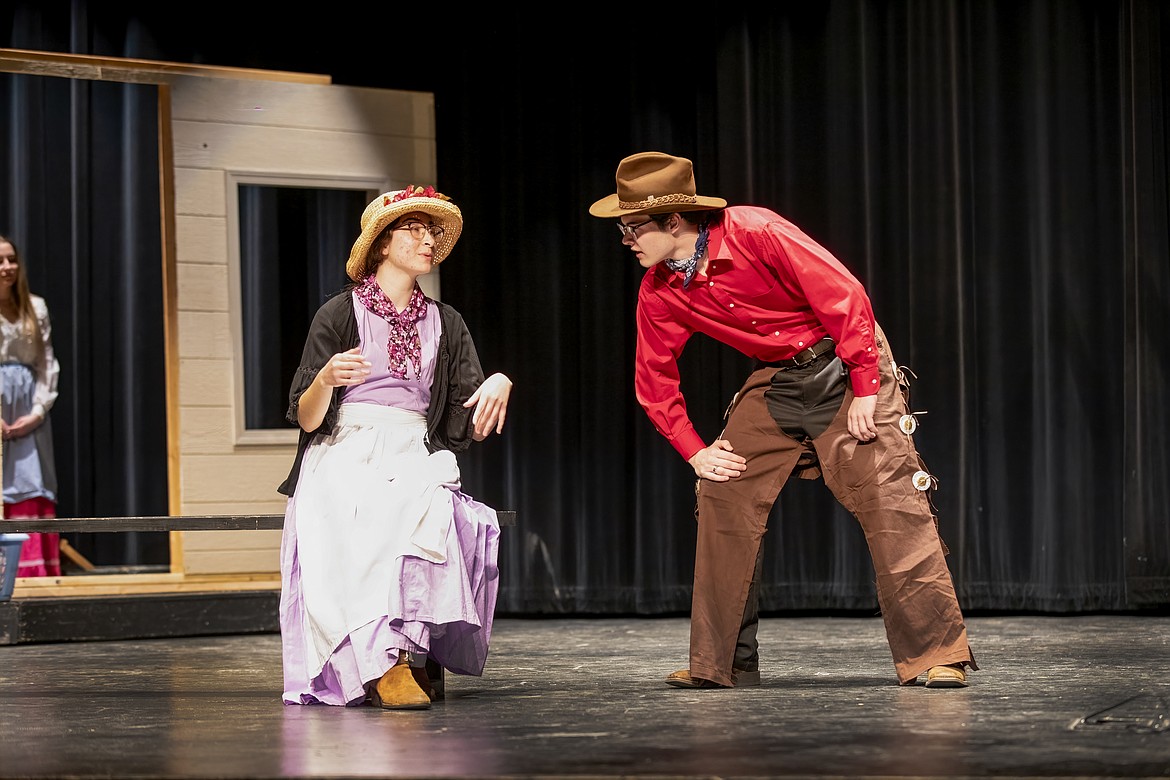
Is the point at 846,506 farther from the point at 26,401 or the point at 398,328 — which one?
the point at 26,401

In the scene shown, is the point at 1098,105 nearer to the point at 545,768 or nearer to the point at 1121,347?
the point at 1121,347

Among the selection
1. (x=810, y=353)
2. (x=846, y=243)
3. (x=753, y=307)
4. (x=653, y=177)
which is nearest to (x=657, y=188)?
(x=653, y=177)

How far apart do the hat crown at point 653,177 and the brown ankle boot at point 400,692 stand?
3.88ft

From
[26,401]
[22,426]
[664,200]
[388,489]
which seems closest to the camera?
[388,489]

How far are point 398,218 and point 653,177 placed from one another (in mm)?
614

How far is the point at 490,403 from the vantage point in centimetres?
318

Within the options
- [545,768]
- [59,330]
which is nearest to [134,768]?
[545,768]

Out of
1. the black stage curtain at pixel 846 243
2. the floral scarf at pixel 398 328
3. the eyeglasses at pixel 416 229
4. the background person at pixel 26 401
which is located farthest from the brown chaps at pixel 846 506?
the background person at pixel 26 401

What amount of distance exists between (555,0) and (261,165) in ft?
4.53

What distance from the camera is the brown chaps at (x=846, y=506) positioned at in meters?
3.17

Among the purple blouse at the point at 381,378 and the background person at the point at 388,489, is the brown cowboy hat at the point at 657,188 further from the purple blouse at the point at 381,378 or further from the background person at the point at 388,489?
the purple blouse at the point at 381,378

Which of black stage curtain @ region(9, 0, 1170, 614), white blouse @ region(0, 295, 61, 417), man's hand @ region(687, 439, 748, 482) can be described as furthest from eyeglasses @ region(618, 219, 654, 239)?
white blouse @ region(0, 295, 61, 417)

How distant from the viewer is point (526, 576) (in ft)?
18.6

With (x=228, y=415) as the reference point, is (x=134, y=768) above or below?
below
